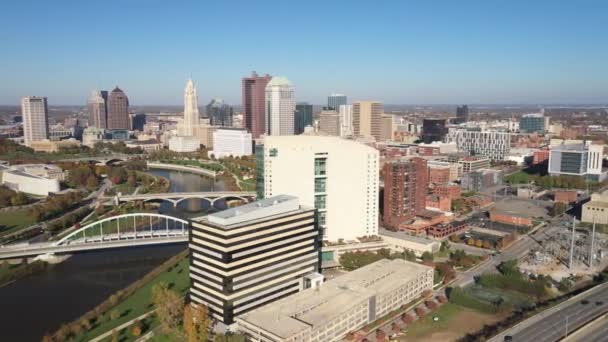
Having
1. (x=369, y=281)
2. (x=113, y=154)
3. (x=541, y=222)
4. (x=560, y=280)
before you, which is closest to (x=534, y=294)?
(x=560, y=280)

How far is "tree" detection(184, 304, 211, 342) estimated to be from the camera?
82.8 ft

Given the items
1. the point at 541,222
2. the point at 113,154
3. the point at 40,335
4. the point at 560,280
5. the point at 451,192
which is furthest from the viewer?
the point at 113,154

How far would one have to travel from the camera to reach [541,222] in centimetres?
5019

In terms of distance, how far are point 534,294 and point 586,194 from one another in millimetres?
36290

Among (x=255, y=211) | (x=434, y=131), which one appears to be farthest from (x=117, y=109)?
(x=255, y=211)

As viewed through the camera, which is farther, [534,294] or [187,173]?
[187,173]

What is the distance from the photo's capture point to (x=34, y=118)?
385 feet

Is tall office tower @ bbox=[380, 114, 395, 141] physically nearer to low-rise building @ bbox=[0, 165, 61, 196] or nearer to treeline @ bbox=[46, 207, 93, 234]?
low-rise building @ bbox=[0, 165, 61, 196]

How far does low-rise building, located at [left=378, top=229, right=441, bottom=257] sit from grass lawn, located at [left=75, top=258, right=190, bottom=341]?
16973 mm

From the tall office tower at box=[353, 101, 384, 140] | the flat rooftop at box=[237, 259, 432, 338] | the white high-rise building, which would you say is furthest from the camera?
the tall office tower at box=[353, 101, 384, 140]

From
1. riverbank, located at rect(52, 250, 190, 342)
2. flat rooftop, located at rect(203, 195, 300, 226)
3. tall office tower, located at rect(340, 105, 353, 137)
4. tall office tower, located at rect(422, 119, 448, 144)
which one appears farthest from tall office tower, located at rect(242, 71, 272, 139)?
flat rooftop, located at rect(203, 195, 300, 226)

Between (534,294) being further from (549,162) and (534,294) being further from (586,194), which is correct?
(549,162)

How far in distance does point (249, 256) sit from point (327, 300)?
497 cm

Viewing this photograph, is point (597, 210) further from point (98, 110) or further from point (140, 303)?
point (98, 110)
